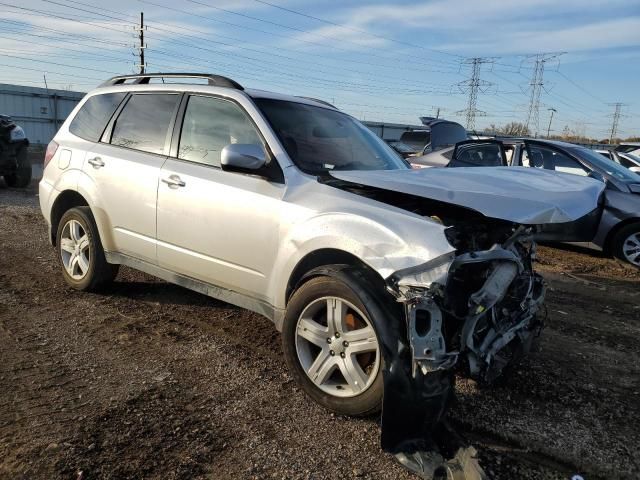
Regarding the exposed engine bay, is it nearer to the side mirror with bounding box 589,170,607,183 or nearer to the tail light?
the tail light

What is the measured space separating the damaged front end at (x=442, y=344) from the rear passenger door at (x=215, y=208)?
113 centimetres

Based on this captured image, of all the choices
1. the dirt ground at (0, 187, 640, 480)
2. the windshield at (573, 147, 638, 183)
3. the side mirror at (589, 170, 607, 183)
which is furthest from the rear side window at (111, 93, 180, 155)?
the windshield at (573, 147, 638, 183)

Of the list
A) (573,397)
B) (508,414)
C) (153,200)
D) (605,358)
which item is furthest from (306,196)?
(605,358)

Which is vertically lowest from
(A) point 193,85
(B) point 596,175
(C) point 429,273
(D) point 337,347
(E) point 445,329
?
(D) point 337,347

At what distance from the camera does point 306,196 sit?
346cm

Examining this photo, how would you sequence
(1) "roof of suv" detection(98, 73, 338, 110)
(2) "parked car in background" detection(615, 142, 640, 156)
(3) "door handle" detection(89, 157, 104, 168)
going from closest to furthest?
(1) "roof of suv" detection(98, 73, 338, 110), (3) "door handle" detection(89, 157, 104, 168), (2) "parked car in background" detection(615, 142, 640, 156)

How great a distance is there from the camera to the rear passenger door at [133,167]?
4359mm

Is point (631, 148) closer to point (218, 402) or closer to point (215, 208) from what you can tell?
point (215, 208)

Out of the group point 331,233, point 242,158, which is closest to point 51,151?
point 242,158

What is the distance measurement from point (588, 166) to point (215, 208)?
20.8 ft

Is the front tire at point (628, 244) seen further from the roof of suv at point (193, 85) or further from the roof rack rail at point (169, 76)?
the roof rack rail at point (169, 76)

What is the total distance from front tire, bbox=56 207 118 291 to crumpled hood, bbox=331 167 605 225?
262cm

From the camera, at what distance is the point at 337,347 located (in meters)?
3.16

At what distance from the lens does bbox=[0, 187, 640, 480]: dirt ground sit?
8.96 ft
